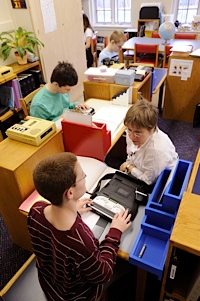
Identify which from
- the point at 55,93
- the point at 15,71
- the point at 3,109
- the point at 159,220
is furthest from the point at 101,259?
the point at 15,71

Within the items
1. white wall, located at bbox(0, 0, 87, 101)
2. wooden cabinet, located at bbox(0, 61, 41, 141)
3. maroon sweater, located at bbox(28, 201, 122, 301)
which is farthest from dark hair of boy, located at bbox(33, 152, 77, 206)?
white wall, located at bbox(0, 0, 87, 101)

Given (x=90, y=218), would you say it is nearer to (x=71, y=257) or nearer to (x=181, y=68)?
(x=71, y=257)

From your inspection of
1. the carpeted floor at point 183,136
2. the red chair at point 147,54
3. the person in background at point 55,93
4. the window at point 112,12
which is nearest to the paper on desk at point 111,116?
the person in background at point 55,93

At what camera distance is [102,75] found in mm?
2375

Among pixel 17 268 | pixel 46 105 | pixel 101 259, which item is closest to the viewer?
pixel 101 259

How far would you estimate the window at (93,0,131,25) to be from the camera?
6.27 metres

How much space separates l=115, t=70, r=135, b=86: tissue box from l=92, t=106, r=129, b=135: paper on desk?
0.24 metres

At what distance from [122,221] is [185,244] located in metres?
0.43

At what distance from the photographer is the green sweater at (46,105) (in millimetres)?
2059

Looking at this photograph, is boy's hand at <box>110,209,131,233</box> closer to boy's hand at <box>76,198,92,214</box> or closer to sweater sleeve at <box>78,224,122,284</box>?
sweater sleeve at <box>78,224,122,284</box>

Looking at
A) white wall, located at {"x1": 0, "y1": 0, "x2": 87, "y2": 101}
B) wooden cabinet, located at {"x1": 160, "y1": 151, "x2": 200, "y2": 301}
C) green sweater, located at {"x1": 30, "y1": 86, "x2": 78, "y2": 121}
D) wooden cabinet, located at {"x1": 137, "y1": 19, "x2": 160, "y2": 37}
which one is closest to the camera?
wooden cabinet, located at {"x1": 160, "y1": 151, "x2": 200, "y2": 301}

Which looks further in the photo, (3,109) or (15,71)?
(15,71)

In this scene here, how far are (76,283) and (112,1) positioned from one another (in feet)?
22.4

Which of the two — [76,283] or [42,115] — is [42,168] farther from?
[42,115]
